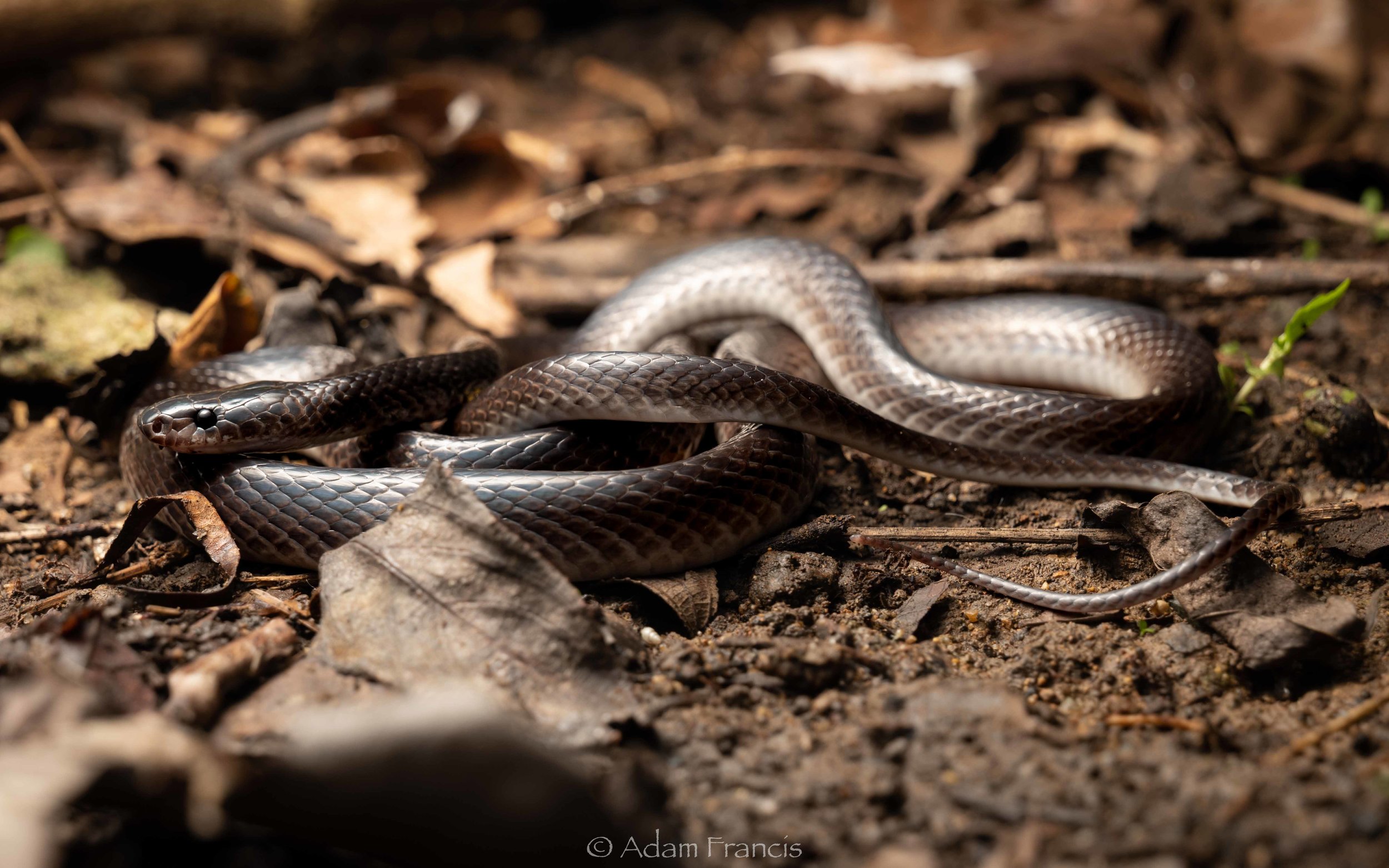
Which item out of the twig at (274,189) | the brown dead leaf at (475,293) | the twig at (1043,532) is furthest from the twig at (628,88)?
the twig at (1043,532)

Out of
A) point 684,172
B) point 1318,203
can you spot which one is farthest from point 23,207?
point 1318,203

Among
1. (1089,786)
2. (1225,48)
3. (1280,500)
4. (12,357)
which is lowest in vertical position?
(12,357)

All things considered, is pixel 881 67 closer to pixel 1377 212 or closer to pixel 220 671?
pixel 1377 212

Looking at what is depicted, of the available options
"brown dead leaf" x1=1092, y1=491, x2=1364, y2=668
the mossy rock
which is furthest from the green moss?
"brown dead leaf" x1=1092, y1=491, x2=1364, y2=668

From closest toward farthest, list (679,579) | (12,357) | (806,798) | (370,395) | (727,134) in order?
(806,798) → (679,579) → (370,395) → (12,357) → (727,134)

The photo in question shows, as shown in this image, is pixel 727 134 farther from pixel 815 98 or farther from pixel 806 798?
pixel 806 798

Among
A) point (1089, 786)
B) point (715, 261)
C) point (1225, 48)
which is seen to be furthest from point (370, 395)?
point (1225, 48)
